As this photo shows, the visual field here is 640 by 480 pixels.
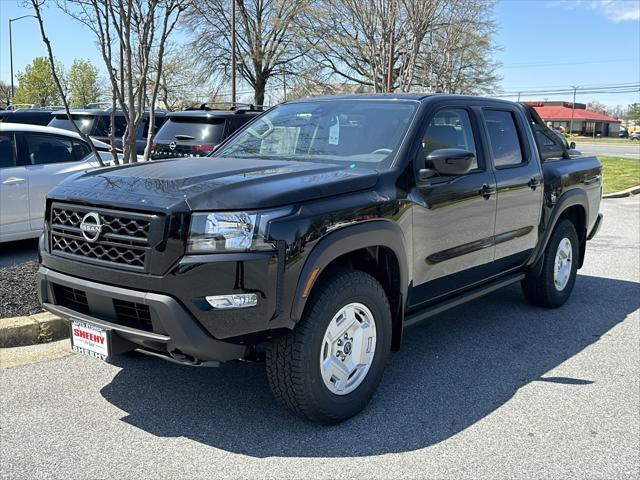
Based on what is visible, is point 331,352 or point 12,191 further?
point 12,191

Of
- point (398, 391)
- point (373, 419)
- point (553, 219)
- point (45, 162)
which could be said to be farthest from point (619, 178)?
point (373, 419)

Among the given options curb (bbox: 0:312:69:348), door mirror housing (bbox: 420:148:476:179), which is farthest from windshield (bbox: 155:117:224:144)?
door mirror housing (bbox: 420:148:476:179)

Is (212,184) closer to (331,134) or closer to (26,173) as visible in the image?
(331,134)

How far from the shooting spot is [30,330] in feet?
15.8

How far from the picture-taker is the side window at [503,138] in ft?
16.8

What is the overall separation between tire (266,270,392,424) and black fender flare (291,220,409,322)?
144 mm

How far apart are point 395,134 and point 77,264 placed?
209cm

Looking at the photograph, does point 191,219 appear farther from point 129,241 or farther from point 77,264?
point 77,264

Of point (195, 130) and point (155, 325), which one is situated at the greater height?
point (195, 130)

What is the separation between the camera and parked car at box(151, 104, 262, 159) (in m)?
9.98

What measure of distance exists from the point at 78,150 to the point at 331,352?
18.7ft

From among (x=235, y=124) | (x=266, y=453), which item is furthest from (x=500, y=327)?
(x=235, y=124)

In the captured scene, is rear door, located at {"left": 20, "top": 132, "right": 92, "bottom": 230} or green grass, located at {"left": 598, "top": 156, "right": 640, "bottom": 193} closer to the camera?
rear door, located at {"left": 20, "top": 132, "right": 92, "bottom": 230}

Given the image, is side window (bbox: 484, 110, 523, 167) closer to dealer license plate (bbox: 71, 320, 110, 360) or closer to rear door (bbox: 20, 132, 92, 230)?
dealer license plate (bbox: 71, 320, 110, 360)
